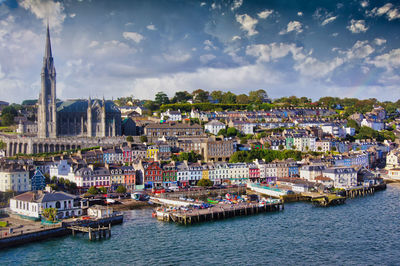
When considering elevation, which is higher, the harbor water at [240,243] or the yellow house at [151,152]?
the yellow house at [151,152]

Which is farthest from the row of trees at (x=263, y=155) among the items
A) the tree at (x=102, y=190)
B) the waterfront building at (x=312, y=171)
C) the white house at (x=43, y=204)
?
the white house at (x=43, y=204)

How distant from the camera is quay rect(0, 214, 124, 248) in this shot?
123 feet

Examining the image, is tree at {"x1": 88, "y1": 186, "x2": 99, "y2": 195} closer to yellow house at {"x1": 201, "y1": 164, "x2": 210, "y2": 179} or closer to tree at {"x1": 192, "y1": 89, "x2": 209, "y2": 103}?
yellow house at {"x1": 201, "y1": 164, "x2": 210, "y2": 179}

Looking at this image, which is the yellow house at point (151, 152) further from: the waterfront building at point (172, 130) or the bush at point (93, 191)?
the bush at point (93, 191)

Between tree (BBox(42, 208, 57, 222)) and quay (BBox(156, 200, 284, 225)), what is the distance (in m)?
9.76

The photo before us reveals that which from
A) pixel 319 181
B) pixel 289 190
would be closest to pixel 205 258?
pixel 289 190

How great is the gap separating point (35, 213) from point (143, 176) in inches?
768

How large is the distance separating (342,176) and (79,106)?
4938 centimetres

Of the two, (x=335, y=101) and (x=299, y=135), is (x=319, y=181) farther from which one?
(x=335, y=101)

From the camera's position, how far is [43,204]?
43.7m

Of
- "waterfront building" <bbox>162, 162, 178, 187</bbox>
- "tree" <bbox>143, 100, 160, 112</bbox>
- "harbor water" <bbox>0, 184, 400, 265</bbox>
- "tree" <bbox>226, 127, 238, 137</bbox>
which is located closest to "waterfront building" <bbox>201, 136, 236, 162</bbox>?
"tree" <bbox>226, 127, 238, 137</bbox>

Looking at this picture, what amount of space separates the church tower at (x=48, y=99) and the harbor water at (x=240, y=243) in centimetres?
4153

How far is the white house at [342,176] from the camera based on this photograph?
64312 millimetres

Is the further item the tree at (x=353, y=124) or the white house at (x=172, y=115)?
the tree at (x=353, y=124)
